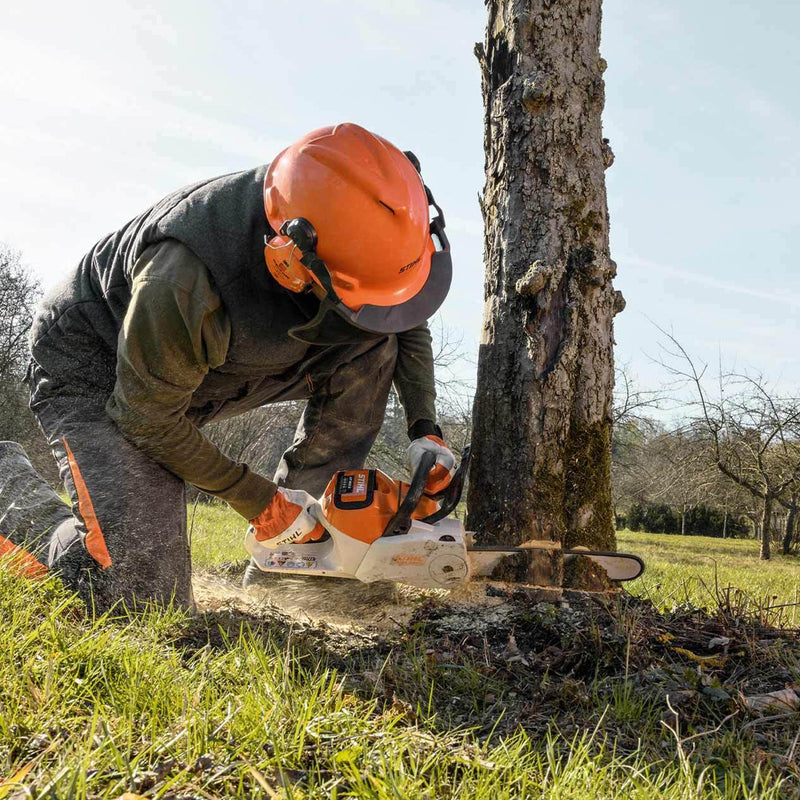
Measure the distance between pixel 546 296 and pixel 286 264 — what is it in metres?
1.41

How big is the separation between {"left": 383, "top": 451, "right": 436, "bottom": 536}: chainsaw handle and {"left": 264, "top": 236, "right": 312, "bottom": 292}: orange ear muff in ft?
2.77

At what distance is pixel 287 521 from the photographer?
2967mm

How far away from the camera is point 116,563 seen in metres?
2.79

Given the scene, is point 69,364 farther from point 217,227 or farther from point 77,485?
Answer: point 217,227

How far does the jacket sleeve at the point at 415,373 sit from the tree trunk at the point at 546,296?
0.27 metres

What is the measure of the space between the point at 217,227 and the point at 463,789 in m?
2.07

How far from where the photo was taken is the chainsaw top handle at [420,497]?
272cm

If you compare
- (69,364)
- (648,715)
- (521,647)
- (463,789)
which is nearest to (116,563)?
(69,364)

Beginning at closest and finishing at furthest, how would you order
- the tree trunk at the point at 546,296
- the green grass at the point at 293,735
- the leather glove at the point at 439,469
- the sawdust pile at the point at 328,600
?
1. the green grass at the point at 293,735
2. the leather glove at the point at 439,469
3. the sawdust pile at the point at 328,600
4. the tree trunk at the point at 546,296

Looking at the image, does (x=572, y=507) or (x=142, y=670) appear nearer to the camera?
(x=142, y=670)

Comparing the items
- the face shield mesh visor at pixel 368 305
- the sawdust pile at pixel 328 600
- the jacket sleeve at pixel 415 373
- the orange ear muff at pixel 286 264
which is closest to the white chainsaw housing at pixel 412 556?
the sawdust pile at pixel 328 600

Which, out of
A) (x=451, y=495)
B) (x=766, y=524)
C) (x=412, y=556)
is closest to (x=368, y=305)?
(x=451, y=495)

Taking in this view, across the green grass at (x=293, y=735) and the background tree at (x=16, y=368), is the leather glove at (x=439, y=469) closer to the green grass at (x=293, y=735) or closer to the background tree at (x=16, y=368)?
the green grass at (x=293, y=735)

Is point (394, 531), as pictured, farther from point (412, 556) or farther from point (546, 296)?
point (546, 296)
